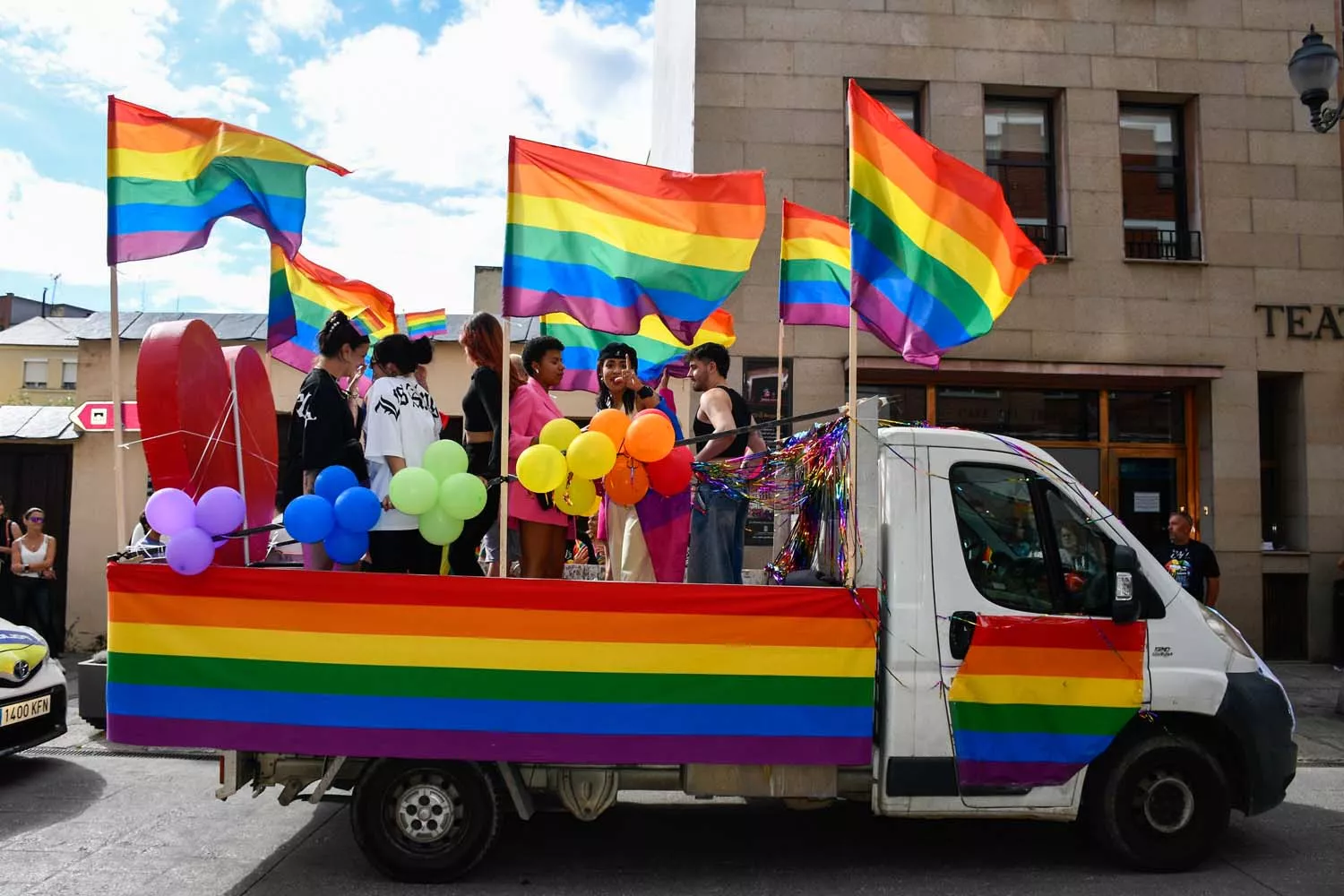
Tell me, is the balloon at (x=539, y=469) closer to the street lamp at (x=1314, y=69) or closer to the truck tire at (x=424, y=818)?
the truck tire at (x=424, y=818)

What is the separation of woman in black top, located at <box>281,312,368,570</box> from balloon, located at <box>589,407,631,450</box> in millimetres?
1286

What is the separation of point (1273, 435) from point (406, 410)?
12074 millimetres

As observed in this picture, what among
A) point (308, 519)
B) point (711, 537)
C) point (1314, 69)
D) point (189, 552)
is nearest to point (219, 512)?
point (189, 552)

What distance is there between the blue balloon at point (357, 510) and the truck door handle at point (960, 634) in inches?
109

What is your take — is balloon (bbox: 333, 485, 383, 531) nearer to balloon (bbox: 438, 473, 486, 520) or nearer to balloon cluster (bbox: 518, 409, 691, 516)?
balloon (bbox: 438, 473, 486, 520)

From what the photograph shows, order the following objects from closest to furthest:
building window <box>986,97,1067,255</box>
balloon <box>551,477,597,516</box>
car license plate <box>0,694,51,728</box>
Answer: balloon <box>551,477,597,516</box> < car license plate <box>0,694,51,728</box> < building window <box>986,97,1067,255</box>

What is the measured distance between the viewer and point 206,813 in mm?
5891

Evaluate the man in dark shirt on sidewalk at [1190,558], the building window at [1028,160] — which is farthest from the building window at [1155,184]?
the man in dark shirt on sidewalk at [1190,558]

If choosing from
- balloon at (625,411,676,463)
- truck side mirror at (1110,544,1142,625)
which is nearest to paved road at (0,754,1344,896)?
truck side mirror at (1110,544,1142,625)

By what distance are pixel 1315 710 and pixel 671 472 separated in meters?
8.02

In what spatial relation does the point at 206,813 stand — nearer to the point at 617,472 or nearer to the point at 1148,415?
the point at 617,472

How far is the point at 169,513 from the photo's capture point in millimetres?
4410

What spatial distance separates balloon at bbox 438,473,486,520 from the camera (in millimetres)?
4699

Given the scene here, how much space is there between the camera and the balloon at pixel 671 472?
200 inches
